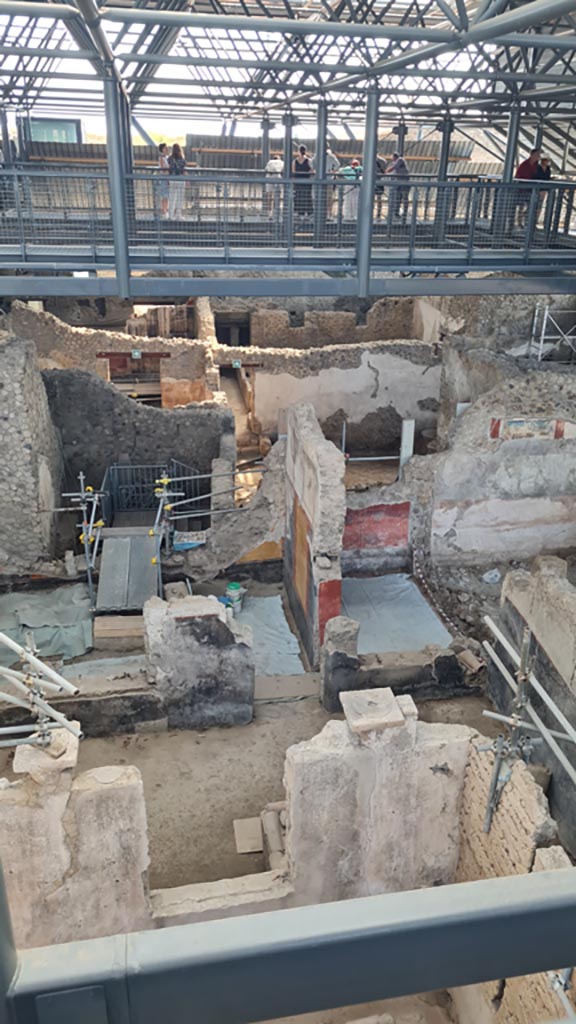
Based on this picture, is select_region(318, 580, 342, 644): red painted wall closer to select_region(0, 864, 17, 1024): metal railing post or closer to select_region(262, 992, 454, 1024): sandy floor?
select_region(262, 992, 454, 1024): sandy floor

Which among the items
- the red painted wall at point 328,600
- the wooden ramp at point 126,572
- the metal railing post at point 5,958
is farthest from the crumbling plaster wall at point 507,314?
the metal railing post at point 5,958

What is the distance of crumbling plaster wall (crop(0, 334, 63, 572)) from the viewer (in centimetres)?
1069

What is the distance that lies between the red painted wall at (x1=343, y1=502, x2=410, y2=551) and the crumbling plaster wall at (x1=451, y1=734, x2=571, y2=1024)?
5898mm

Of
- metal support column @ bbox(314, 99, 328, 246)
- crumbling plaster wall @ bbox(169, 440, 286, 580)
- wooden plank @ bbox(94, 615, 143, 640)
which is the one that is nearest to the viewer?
wooden plank @ bbox(94, 615, 143, 640)

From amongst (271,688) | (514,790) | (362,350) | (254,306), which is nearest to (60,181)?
(254,306)

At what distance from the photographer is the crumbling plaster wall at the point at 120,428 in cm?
1320

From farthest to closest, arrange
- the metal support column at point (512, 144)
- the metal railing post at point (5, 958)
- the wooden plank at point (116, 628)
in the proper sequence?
the metal support column at point (512, 144) < the wooden plank at point (116, 628) < the metal railing post at point (5, 958)

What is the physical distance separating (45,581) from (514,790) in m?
7.37

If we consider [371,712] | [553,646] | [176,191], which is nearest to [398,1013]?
[371,712]

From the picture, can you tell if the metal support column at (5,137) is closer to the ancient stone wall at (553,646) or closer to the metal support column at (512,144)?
the metal support column at (512,144)

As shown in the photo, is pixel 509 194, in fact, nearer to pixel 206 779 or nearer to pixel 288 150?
pixel 288 150

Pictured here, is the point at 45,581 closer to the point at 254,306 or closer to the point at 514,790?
the point at 514,790

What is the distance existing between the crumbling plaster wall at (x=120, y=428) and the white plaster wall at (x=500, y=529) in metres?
3.81

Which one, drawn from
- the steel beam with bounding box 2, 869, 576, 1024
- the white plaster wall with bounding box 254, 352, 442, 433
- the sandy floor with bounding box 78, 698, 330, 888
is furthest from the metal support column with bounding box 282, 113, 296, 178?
the steel beam with bounding box 2, 869, 576, 1024
